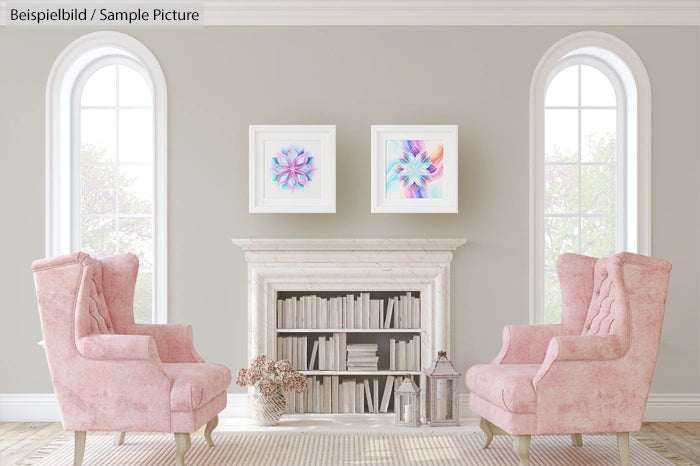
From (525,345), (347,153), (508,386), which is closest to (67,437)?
(347,153)

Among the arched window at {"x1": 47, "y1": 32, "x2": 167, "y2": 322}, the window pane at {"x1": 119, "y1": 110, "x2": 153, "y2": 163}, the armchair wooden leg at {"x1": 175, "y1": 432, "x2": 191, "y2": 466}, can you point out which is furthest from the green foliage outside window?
the armchair wooden leg at {"x1": 175, "y1": 432, "x2": 191, "y2": 466}

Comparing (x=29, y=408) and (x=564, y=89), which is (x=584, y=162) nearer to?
(x=564, y=89)

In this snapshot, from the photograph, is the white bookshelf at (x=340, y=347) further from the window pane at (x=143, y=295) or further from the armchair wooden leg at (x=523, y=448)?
the armchair wooden leg at (x=523, y=448)

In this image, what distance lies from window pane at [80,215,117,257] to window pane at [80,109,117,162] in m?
0.46

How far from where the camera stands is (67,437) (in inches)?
193

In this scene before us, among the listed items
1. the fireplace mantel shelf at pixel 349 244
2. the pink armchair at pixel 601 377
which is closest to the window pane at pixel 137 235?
the fireplace mantel shelf at pixel 349 244

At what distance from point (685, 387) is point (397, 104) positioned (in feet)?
9.38

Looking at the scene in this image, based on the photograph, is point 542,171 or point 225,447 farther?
point 542,171

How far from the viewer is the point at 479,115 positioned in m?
5.41

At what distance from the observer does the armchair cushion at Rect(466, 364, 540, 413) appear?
3.88 meters

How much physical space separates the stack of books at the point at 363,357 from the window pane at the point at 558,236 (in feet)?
4.88

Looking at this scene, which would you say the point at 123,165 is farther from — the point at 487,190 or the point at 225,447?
the point at 487,190

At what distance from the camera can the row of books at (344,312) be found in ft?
17.8

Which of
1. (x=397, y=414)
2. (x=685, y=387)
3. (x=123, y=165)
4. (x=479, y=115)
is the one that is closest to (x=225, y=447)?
(x=397, y=414)
